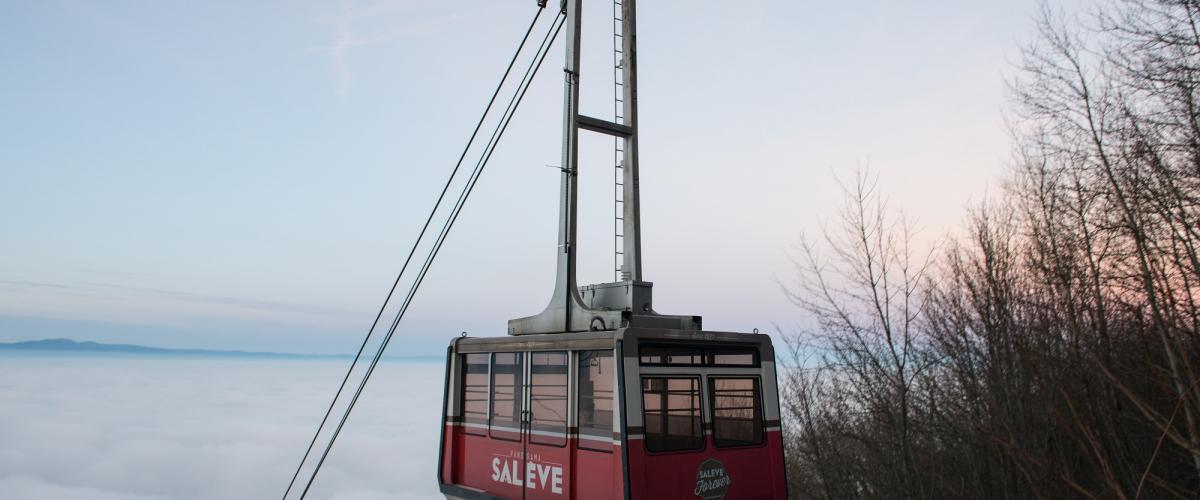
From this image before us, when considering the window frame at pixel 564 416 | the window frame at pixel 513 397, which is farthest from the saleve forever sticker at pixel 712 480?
the window frame at pixel 513 397

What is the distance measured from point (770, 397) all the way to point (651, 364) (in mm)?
1497

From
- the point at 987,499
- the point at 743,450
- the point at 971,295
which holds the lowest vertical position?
the point at 987,499

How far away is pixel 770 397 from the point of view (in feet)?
25.3

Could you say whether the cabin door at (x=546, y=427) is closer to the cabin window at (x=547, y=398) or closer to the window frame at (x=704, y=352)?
the cabin window at (x=547, y=398)

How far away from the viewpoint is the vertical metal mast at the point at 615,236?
775 cm

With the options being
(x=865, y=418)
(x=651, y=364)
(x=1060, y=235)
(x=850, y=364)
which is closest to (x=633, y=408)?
(x=651, y=364)

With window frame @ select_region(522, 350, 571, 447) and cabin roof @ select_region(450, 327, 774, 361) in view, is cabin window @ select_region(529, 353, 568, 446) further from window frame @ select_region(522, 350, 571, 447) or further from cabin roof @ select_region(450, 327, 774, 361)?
cabin roof @ select_region(450, 327, 774, 361)

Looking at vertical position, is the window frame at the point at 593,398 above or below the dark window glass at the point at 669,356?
below

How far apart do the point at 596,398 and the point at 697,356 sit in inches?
39.2

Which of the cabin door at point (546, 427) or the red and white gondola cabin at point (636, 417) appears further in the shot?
the cabin door at point (546, 427)

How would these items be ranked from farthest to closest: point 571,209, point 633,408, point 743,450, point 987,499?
1. point 987,499
2. point 571,209
3. point 743,450
4. point 633,408

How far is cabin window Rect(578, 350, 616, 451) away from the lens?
6.92 m

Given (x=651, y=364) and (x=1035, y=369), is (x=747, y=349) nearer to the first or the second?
(x=651, y=364)

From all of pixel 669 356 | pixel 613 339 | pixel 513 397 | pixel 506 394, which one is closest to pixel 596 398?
pixel 613 339
